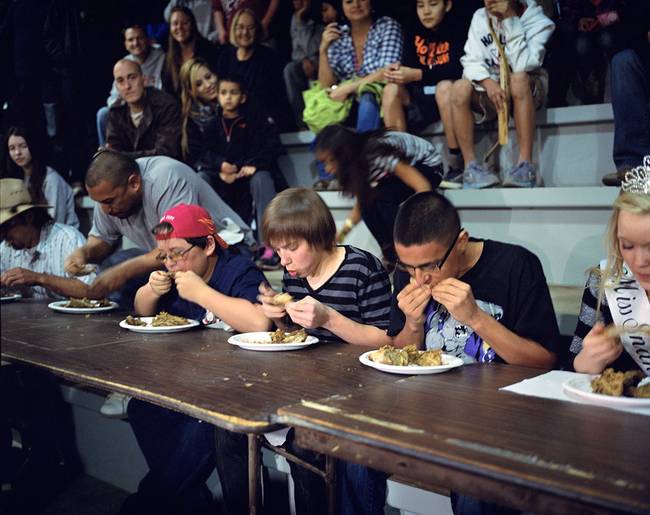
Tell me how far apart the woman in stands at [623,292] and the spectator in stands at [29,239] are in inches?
100

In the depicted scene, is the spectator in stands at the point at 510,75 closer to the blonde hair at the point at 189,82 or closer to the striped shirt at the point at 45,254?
the blonde hair at the point at 189,82

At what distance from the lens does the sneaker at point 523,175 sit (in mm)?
3207

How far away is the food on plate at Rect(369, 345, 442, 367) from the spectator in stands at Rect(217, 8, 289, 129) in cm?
285

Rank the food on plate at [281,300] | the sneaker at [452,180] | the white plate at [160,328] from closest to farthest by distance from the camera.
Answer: the food on plate at [281,300] < the white plate at [160,328] < the sneaker at [452,180]

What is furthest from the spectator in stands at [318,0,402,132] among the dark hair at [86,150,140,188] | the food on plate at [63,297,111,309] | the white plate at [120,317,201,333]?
the white plate at [120,317,201,333]

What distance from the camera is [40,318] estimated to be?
2.74 metres

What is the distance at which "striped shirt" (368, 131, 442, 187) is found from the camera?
10.0 ft

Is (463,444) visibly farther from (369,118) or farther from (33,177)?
(33,177)

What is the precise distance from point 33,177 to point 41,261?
0.74m

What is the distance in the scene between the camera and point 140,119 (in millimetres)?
3918

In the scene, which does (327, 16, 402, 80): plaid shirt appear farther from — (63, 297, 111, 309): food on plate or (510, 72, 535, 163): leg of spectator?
(63, 297, 111, 309): food on plate

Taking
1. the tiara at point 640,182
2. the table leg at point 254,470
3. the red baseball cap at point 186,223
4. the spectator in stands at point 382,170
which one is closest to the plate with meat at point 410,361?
the table leg at point 254,470

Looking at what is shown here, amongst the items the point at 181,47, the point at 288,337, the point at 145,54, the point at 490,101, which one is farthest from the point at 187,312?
the point at 145,54

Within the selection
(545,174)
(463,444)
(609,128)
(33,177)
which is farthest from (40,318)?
(609,128)
